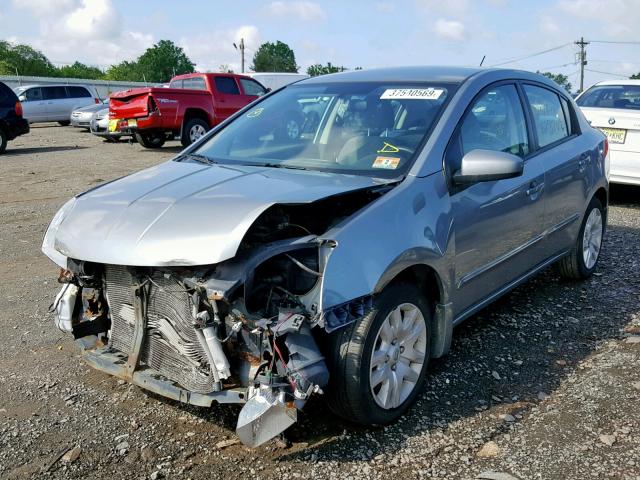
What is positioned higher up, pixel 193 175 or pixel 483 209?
pixel 193 175

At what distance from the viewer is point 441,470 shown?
2906 millimetres

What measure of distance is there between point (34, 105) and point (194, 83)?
12.3m

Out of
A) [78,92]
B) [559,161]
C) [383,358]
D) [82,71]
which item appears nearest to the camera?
[383,358]

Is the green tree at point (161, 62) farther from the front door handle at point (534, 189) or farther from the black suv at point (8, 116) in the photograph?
the front door handle at point (534, 189)

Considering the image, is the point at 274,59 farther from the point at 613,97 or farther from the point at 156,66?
the point at 613,97

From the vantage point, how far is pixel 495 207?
389cm

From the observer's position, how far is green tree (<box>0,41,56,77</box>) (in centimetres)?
7675

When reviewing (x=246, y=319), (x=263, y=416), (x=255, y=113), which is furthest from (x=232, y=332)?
(x=255, y=113)

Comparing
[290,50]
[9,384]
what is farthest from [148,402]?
[290,50]

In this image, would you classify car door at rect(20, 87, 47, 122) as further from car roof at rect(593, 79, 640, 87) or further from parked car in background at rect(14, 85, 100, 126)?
car roof at rect(593, 79, 640, 87)

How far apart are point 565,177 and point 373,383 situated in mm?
2607

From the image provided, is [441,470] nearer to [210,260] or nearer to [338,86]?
[210,260]

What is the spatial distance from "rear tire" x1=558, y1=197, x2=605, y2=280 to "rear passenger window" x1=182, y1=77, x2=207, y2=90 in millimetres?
12579

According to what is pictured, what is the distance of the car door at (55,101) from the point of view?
2611 centimetres
